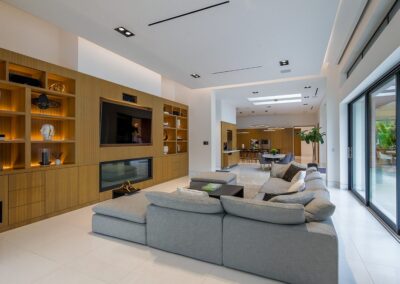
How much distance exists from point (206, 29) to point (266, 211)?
9.53 feet

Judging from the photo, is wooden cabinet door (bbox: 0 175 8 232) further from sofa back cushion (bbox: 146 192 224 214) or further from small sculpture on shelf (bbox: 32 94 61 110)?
sofa back cushion (bbox: 146 192 224 214)

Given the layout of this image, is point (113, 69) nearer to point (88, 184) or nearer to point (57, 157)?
point (57, 157)

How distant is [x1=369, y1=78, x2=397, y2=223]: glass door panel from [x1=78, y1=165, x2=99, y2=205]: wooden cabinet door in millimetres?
5536

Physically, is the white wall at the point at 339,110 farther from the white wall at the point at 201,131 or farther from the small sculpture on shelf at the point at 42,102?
the small sculpture on shelf at the point at 42,102

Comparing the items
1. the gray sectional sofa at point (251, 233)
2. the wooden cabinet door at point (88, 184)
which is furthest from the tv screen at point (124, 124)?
the gray sectional sofa at point (251, 233)

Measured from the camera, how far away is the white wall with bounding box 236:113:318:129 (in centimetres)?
1448

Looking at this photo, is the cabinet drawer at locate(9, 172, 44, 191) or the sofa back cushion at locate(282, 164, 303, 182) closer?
the cabinet drawer at locate(9, 172, 44, 191)

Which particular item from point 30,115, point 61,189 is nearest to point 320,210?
point 61,189

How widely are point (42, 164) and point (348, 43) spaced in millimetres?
6902

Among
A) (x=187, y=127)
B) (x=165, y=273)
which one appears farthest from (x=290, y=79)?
(x=165, y=273)

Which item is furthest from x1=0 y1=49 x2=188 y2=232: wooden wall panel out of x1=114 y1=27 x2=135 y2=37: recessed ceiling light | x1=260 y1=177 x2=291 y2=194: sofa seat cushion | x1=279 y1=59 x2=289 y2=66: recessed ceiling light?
x1=279 y1=59 x2=289 y2=66: recessed ceiling light

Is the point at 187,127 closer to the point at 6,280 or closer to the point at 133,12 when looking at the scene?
the point at 133,12

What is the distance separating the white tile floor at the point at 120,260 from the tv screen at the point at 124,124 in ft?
7.56

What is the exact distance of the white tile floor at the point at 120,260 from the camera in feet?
7.18
